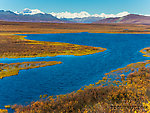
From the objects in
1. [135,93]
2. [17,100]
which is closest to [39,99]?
[17,100]

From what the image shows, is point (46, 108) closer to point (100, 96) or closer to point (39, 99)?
point (39, 99)

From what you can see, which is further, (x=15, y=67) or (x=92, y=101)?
(x=15, y=67)

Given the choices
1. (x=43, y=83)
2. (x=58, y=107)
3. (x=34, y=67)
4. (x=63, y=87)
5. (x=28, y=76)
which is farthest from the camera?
(x=34, y=67)

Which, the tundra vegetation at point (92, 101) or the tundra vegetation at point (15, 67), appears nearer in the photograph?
the tundra vegetation at point (92, 101)

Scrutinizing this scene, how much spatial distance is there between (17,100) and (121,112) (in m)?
15.7

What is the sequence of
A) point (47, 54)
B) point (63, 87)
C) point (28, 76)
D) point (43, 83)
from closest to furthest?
1. point (63, 87)
2. point (43, 83)
3. point (28, 76)
4. point (47, 54)

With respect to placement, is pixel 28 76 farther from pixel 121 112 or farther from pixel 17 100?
pixel 121 112

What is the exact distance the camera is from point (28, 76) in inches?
1287

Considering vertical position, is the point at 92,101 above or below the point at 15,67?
above

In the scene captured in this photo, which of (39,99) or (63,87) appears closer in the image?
(39,99)

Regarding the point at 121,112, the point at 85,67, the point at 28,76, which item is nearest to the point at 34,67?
the point at 28,76

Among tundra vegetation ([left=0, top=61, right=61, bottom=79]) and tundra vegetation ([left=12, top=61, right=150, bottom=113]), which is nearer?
tundra vegetation ([left=12, top=61, right=150, bottom=113])

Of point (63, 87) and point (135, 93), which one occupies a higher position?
point (135, 93)

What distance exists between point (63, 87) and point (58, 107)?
825cm
